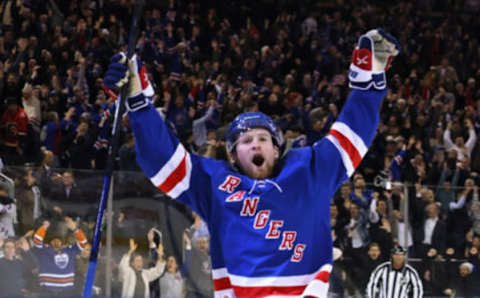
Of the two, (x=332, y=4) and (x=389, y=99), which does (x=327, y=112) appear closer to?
(x=389, y=99)

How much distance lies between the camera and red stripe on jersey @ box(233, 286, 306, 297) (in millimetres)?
3258

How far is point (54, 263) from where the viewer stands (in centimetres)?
834

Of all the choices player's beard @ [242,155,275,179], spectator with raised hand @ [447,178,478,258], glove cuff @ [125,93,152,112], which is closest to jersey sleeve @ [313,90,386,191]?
player's beard @ [242,155,275,179]

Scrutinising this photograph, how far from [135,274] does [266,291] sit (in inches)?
220

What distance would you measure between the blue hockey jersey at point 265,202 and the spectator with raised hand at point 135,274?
17.4 ft

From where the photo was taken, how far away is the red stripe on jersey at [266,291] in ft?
10.7

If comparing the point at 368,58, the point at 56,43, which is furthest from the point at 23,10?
the point at 368,58

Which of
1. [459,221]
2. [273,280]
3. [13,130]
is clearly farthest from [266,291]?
[459,221]

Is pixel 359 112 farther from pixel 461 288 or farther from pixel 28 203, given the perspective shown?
pixel 461 288

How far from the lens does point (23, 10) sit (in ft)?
39.8

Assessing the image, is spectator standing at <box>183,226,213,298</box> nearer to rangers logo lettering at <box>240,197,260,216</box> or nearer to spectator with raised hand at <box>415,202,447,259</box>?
spectator with raised hand at <box>415,202,447,259</box>

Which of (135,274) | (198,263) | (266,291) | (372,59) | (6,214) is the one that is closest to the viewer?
(266,291)

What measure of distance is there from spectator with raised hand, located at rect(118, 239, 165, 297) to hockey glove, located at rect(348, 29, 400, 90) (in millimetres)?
5517

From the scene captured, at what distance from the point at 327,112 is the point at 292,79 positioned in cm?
125
